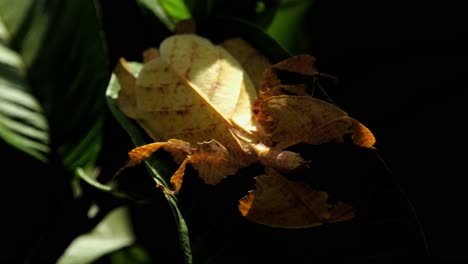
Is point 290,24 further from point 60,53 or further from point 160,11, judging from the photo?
point 60,53

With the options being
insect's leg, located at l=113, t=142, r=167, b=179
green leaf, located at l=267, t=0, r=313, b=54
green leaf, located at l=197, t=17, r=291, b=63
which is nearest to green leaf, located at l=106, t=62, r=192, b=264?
insect's leg, located at l=113, t=142, r=167, b=179

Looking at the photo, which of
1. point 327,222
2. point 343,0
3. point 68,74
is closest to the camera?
point 327,222

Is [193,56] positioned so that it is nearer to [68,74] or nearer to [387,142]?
[68,74]

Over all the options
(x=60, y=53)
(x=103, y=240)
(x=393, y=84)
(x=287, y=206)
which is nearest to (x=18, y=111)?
(x=60, y=53)

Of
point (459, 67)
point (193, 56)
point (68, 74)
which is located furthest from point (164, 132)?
point (459, 67)

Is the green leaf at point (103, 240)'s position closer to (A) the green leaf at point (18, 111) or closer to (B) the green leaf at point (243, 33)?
(A) the green leaf at point (18, 111)

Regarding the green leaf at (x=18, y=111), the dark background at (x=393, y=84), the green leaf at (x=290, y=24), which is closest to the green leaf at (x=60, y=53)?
the green leaf at (x=18, y=111)
